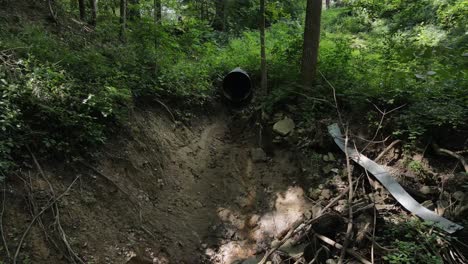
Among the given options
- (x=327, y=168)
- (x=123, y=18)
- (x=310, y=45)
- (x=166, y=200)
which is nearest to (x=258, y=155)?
(x=327, y=168)

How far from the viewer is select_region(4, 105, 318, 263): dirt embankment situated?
4242 millimetres

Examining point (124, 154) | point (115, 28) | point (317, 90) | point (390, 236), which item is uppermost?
point (115, 28)

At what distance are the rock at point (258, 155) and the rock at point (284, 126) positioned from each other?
24.5 inches

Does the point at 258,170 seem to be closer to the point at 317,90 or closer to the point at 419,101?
the point at 317,90

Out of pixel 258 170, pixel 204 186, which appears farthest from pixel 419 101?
pixel 204 186

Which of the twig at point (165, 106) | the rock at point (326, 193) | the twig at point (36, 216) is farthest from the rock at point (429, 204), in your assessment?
the twig at point (36, 216)

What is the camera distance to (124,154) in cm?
562

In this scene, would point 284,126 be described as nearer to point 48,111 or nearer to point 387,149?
point 387,149

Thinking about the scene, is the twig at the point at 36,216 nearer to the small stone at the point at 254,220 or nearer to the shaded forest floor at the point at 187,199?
the shaded forest floor at the point at 187,199

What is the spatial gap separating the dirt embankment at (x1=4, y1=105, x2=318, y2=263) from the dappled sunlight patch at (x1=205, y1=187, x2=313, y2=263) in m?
0.02

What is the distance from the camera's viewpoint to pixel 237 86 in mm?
9180

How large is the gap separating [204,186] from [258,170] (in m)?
1.27

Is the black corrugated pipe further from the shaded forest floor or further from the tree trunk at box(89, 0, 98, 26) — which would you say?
the tree trunk at box(89, 0, 98, 26)

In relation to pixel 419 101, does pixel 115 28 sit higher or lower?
higher
